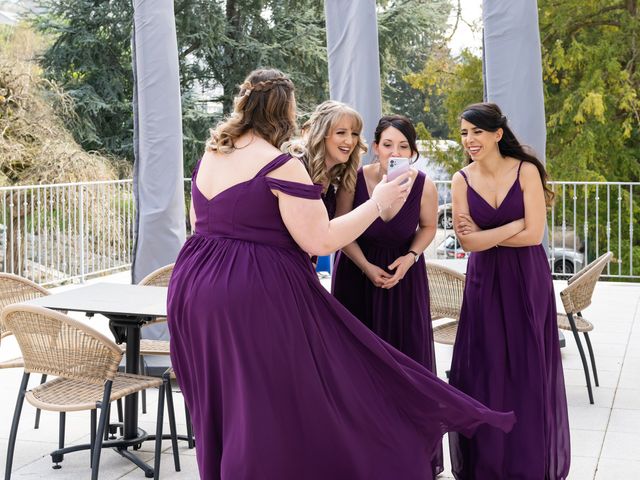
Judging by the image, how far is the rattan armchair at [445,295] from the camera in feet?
16.7

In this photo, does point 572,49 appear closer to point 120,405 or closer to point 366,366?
point 120,405

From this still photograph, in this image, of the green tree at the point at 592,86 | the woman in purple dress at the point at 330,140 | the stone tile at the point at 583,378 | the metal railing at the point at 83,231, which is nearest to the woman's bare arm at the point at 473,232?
the woman in purple dress at the point at 330,140

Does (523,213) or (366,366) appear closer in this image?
(366,366)

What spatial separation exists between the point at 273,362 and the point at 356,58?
157 inches

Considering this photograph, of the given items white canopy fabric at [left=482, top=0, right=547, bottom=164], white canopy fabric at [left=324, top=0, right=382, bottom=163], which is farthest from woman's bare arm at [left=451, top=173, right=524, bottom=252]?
white canopy fabric at [left=324, top=0, right=382, bottom=163]

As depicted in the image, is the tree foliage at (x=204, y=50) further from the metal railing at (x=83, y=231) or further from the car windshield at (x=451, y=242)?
the metal railing at (x=83, y=231)

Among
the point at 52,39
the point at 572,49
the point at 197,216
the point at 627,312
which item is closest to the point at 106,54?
the point at 52,39

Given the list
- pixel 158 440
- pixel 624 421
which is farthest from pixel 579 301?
pixel 158 440

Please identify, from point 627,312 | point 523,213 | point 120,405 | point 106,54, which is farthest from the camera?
point 106,54

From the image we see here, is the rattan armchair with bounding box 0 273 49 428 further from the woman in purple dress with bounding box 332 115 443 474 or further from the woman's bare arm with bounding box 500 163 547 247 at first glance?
the woman's bare arm with bounding box 500 163 547 247

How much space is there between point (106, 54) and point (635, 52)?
12.0m

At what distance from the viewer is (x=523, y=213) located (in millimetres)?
3811

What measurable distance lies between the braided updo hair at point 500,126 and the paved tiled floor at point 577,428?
51.5 inches

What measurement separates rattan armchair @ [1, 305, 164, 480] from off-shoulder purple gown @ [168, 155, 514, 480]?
81cm
